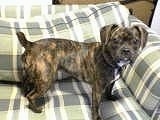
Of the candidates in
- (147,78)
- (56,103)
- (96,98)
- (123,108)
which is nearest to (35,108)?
(56,103)

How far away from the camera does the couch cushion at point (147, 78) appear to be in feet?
4.58

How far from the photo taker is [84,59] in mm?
1458

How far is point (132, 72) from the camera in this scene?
1.59 meters

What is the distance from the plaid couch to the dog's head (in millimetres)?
178

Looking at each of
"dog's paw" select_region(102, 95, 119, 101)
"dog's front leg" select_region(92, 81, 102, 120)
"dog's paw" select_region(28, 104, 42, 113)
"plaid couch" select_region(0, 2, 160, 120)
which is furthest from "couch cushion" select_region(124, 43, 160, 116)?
"dog's paw" select_region(28, 104, 42, 113)

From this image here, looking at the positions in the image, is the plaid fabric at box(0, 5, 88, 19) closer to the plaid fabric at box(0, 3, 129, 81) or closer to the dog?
the plaid fabric at box(0, 3, 129, 81)

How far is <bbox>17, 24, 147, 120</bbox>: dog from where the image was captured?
1.33 m

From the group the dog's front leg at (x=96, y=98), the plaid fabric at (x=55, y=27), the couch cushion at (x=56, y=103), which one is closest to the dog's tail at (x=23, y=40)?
the plaid fabric at (x=55, y=27)

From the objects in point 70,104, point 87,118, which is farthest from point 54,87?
point 87,118

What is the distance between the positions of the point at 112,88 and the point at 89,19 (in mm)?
402

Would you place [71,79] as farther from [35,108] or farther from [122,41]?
[122,41]

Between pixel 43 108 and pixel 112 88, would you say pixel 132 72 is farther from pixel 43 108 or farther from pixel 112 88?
pixel 43 108

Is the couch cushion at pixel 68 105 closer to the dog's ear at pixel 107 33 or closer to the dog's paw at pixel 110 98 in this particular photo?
the dog's paw at pixel 110 98

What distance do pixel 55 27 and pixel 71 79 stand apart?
11.7 inches
